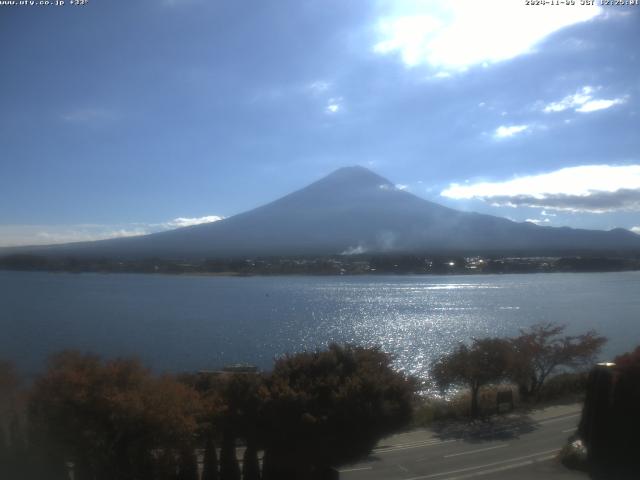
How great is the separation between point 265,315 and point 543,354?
36.1 feet

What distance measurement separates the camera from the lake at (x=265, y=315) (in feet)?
44.0

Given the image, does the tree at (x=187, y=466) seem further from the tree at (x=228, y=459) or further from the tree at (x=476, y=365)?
the tree at (x=476, y=365)

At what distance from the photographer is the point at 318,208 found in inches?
2746

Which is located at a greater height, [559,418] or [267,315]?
[267,315]

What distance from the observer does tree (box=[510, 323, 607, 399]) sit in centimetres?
1338

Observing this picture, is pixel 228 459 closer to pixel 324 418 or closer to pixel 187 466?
pixel 187 466

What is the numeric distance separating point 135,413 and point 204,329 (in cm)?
1267

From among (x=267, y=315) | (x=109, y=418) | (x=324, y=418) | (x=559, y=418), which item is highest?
(x=109, y=418)

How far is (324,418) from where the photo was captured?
19.3 feet

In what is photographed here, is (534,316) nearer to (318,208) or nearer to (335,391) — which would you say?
(335,391)

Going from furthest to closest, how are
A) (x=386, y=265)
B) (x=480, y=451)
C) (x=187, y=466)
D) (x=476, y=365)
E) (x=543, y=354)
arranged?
1. (x=386, y=265)
2. (x=543, y=354)
3. (x=476, y=365)
4. (x=480, y=451)
5. (x=187, y=466)

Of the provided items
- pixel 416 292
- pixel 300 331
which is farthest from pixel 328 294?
pixel 300 331

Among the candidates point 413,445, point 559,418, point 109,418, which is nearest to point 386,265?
point 559,418

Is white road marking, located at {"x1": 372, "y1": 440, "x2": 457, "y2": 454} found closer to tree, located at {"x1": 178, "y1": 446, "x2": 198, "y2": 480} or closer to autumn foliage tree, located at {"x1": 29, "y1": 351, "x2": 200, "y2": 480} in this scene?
tree, located at {"x1": 178, "y1": 446, "x2": 198, "y2": 480}
